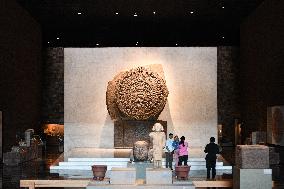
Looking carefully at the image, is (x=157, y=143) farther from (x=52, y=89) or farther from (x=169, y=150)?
(x=52, y=89)

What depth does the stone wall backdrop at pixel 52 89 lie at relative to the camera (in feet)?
104

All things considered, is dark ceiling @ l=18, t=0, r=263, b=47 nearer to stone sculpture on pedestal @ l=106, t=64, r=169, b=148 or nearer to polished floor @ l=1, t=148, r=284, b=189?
stone sculpture on pedestal @ l=106, t=64, r=169, b=148

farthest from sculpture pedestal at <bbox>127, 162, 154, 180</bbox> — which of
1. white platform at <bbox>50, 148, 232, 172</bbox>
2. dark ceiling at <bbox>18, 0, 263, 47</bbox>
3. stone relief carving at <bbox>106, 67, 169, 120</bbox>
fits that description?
dark ceiling at <bbox>18, 0, 263, 47</bbox>

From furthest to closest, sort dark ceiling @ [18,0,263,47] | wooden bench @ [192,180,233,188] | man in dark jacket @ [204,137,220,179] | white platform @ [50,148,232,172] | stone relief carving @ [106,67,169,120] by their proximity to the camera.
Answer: dark ceiling @ [18,0,263,47], stone relief carving @ [106,67,169,120], white platform @ [50,148,232,172], man in dark jacket @ [204,137,220,179], wooden bench @ [192,180,233,188]

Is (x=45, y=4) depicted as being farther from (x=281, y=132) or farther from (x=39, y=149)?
(x=281, y=132)

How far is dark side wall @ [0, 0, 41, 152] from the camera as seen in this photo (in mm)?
21609

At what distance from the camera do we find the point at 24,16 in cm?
2473

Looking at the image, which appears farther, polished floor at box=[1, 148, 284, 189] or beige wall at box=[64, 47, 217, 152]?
beige wall at box=[64, 47, 217, 152]

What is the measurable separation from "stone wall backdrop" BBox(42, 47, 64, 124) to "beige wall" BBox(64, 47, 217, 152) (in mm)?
8217

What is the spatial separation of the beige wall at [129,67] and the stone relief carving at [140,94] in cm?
212

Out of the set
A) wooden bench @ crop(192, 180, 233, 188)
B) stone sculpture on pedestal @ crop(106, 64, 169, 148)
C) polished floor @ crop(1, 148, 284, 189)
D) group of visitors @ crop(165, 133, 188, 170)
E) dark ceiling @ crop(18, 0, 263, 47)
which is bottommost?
polished floor @ crop(1, 148, 284, 189)

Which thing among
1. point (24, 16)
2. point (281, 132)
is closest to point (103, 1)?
point (24, 16)

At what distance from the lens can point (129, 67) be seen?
77.1 feet

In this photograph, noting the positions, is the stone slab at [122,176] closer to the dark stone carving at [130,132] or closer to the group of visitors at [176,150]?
the group of visitors at [176,150]
